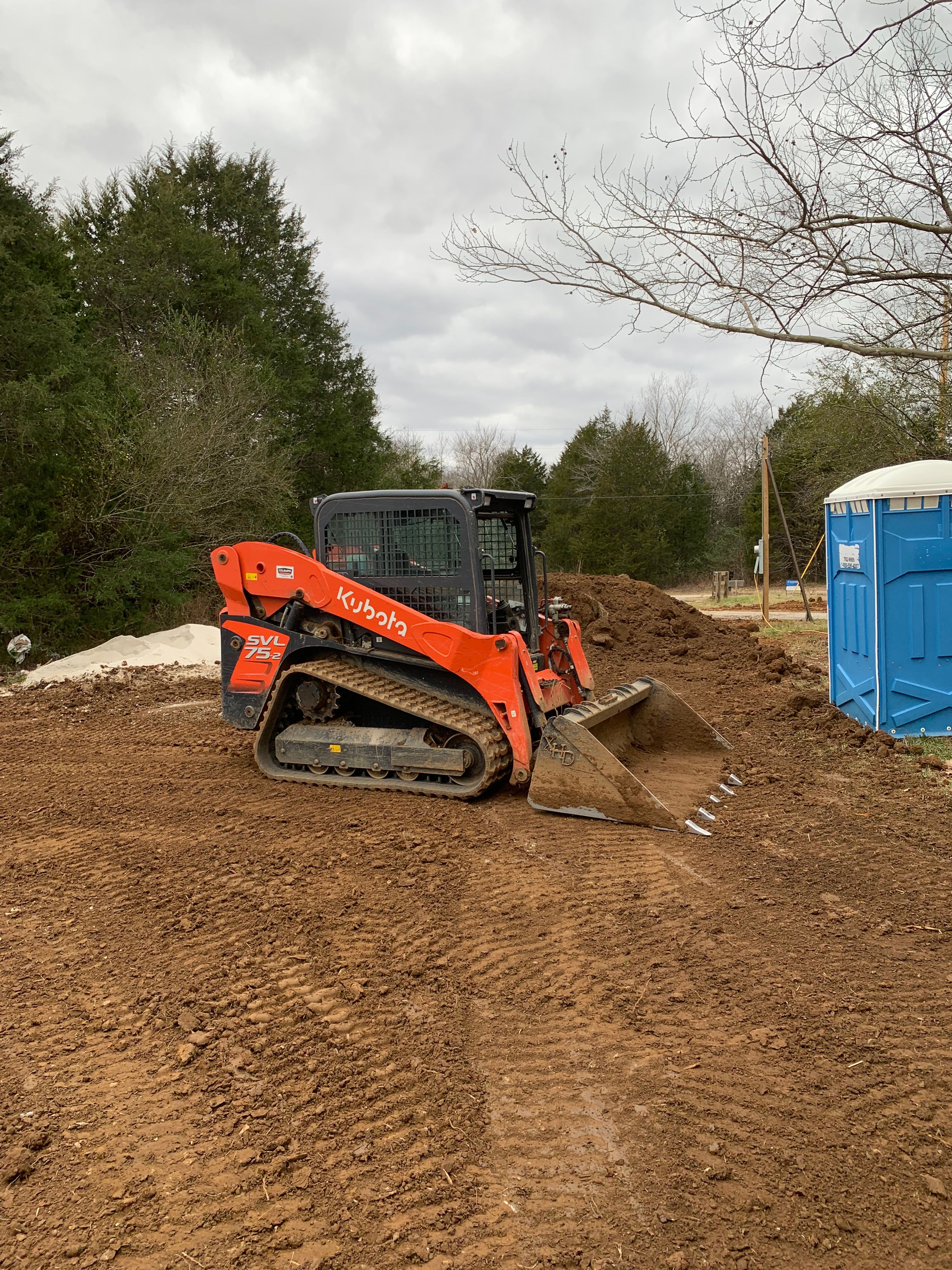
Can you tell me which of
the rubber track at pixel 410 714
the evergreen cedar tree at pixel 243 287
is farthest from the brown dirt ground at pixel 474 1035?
the evergreen cedar tree at pixel 243 287

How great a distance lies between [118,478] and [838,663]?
12331 millimetres

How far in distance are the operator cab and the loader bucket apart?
90cm

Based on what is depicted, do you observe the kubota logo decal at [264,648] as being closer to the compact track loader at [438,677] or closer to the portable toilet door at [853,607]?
the compact track loader at [438,677]

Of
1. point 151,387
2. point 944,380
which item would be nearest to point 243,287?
point 151,387

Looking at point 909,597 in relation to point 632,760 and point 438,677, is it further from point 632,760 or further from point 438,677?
point 438,677

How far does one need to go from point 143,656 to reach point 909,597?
10569 mm

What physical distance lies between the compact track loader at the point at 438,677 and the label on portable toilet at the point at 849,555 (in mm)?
2265

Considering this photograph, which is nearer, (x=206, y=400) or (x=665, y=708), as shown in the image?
(x=665, y=708)

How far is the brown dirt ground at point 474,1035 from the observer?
2.47 meters

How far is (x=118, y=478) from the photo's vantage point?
16.2 metres

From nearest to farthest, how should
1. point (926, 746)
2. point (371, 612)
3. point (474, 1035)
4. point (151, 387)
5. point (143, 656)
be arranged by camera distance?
point (474, 1035) → point (371, 612) → point (926, 746) → point (143, 656) → point (151, 387)

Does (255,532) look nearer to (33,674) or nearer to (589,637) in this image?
(33,674)

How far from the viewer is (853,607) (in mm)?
8539

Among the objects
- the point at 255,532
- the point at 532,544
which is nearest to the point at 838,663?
the point at 532,544
